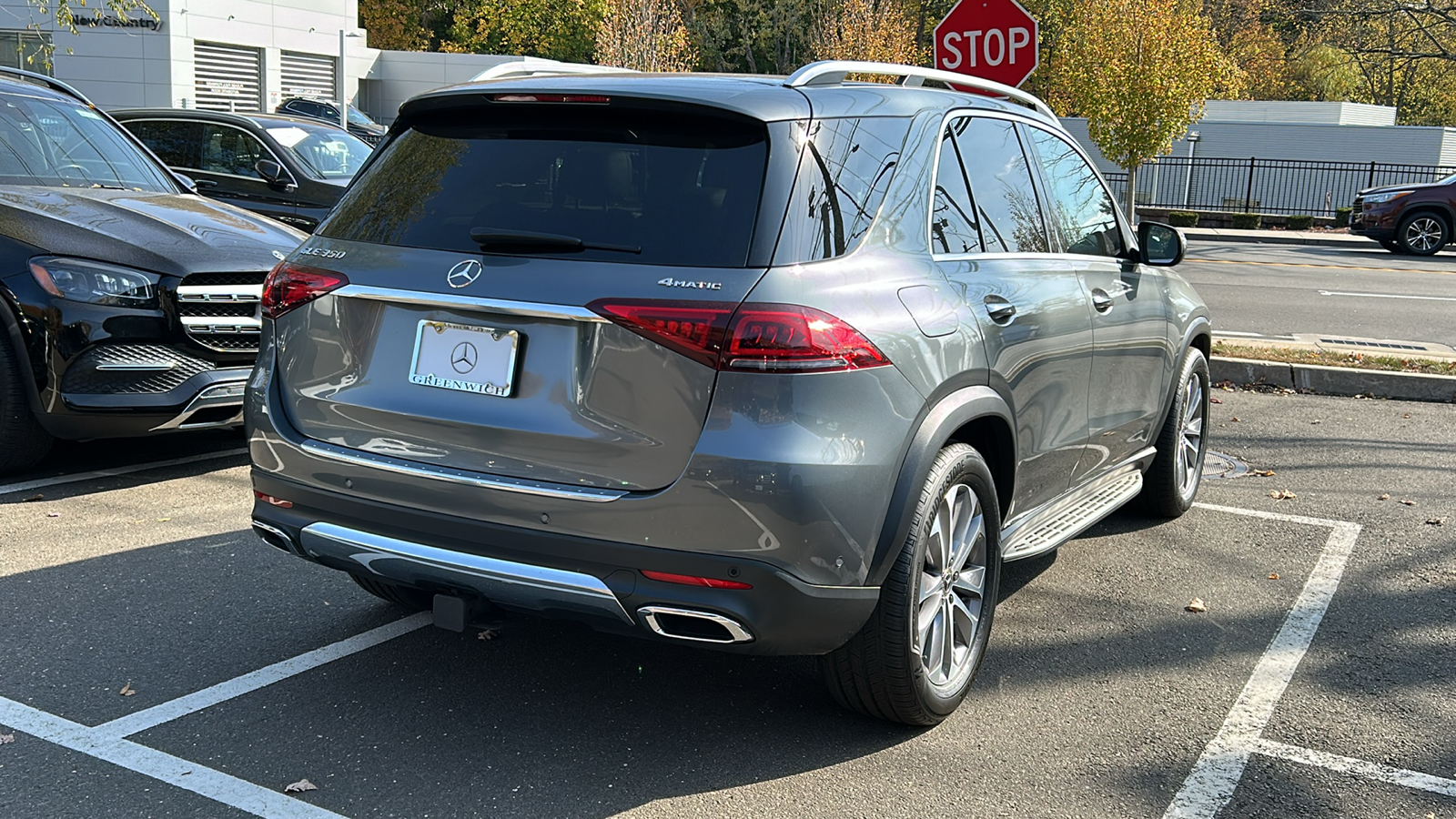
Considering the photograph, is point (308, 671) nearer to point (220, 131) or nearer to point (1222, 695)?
point (1222, 695)

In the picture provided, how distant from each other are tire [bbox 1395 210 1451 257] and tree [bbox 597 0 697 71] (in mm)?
20459

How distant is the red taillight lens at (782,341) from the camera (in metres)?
3.10

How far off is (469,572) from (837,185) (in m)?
1.37

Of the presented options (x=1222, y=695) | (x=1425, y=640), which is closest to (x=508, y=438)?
(x=1222, y=695)

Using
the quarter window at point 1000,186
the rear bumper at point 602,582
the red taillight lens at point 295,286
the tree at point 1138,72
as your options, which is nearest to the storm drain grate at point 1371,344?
the quarter window at point 1000,186

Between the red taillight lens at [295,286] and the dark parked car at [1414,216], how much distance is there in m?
23.1

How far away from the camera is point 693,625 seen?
3193 millimetres

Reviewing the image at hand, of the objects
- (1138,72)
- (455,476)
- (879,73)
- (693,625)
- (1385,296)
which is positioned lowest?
(1385,296)

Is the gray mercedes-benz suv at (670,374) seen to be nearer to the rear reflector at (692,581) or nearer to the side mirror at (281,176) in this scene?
the rear reflector at (692,581)

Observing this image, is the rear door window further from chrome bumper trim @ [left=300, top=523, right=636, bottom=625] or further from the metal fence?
the metal fence

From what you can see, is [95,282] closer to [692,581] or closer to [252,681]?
[252,681]

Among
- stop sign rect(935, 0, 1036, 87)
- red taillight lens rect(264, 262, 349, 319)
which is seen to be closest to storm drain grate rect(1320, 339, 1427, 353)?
stop sign rect(935, 0, 1036, 87)

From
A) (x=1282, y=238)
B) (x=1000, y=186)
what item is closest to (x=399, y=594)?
(x=1000, y=186)

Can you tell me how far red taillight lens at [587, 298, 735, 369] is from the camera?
311cm
